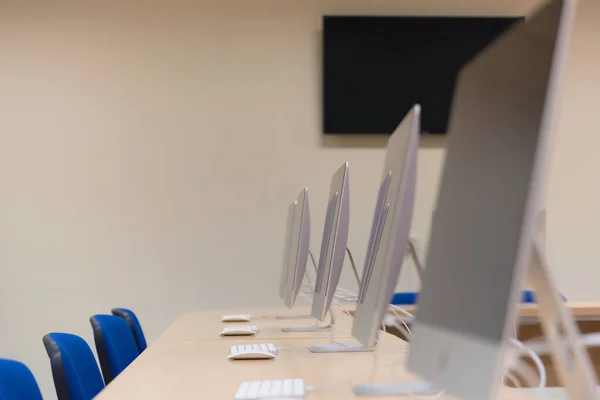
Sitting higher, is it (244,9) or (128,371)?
(244,9)

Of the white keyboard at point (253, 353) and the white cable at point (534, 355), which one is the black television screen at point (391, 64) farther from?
the white cable at point (534, 355)

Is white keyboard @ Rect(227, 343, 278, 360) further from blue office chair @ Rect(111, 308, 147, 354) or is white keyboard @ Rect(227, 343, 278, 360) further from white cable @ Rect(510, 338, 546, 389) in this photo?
blue office chair @ Rect(111, 308, 147, 354)

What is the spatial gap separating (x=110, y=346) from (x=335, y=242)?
3.36 feet

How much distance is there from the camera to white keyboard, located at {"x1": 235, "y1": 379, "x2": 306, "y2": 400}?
1.08 metres

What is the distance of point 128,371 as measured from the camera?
1.44 m

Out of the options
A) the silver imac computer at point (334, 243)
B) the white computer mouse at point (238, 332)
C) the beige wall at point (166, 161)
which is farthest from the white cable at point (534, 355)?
the beige wall at point (166, 161)

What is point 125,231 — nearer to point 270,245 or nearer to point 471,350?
point 270,245

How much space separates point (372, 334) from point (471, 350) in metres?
0.40

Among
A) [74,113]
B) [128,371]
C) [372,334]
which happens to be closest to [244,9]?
[74,113]

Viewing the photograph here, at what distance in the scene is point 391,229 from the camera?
3.33 feet

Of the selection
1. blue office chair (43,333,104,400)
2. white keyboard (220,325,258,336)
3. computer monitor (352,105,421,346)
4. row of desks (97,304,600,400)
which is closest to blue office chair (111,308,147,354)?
row of desks (97,304,600,400)

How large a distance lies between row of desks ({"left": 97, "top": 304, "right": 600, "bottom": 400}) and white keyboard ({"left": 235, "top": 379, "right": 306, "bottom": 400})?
0.03 metres

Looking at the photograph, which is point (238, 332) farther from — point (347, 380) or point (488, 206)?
point (488, 206)

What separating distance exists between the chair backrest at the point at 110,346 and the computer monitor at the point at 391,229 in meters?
1.12
